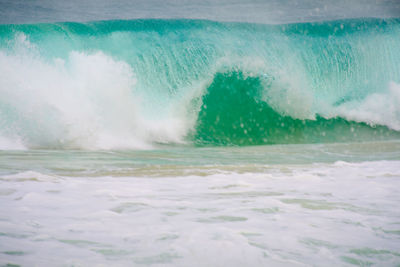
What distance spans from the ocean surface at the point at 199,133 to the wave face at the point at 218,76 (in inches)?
1.5

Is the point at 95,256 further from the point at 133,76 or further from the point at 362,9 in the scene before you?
the point at 362,9

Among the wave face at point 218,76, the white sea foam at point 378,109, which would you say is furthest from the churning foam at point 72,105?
the white sea foam at point 378,109

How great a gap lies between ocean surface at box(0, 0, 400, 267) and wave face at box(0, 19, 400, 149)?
0.13 feet

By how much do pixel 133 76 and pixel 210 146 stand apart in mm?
2618

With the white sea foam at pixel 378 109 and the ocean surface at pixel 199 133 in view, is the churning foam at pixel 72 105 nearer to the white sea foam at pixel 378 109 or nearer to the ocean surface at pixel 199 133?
the ocean surface at pixel 199 133

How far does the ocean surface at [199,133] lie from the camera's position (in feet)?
7.17

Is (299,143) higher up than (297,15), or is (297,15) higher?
(297,15)

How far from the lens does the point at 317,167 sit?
5.62 m

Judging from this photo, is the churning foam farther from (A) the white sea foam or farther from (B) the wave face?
(A) the white sea foam

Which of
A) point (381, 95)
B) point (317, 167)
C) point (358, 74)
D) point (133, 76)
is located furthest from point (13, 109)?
point (381, 95)

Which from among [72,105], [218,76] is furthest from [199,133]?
[72,105]

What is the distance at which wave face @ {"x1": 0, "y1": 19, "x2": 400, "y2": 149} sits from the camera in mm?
9414

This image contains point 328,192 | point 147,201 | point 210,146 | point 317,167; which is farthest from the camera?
point 210,146

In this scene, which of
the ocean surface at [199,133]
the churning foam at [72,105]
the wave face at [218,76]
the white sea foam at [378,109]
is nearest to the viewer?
the ocean surface at [199,133]
